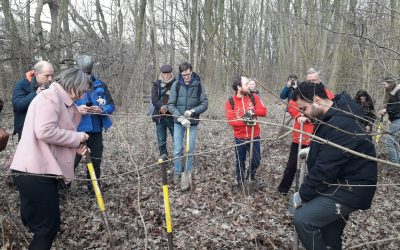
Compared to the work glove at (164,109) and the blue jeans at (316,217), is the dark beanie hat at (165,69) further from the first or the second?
the blue jeans at (316,217)

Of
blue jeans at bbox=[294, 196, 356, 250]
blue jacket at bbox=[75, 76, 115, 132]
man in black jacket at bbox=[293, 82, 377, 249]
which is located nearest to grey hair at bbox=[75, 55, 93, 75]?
blue jacket at bbox=[75, 76, 115, 132]

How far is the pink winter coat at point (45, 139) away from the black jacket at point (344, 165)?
6.85 ft

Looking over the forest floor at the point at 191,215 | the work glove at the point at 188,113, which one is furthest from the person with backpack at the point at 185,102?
the forest floor at the point at 191,215

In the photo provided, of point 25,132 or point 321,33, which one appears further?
point 321,33

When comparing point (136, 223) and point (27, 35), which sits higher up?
point (27, 35)

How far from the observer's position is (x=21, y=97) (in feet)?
14.4

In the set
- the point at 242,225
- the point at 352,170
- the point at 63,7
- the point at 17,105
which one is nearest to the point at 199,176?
the point at 242,225

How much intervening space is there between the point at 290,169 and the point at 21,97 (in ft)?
12.5

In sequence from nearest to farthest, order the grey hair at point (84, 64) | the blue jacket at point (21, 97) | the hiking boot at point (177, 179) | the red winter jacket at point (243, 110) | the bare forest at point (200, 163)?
1. the bare forest at point (200, 163)
2. the blue jacket at point (21, 97)
3. the grey hair at point (84, 64)
4. the red winter jacket at point (243, 110)
5. the hiking boot at point (177, 179)

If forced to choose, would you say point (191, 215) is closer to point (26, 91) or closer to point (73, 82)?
point (73, 82)

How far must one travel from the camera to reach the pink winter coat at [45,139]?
9.06ft

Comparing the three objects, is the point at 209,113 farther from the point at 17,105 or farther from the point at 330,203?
the point at 330,203

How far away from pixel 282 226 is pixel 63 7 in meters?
9.89

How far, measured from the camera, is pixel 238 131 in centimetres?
532
